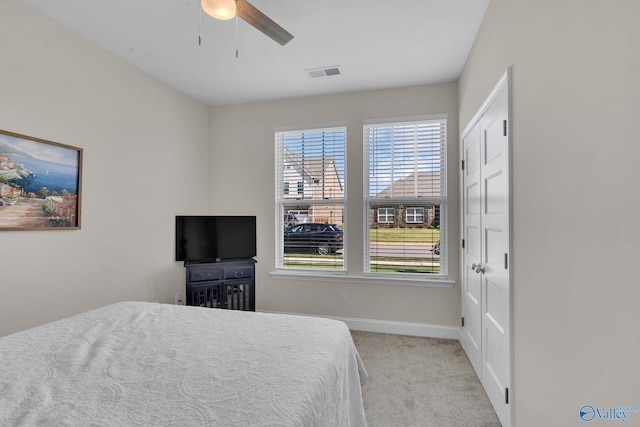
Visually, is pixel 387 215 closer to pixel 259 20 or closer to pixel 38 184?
pixel 259 20

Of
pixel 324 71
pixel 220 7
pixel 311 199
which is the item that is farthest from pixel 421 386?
pixel 324 71

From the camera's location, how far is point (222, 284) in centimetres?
344

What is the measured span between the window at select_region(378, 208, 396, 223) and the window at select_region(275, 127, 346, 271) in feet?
1.47

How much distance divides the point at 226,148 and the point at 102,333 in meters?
2.87

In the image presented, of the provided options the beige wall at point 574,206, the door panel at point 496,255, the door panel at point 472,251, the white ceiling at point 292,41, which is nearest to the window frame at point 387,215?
the door panel at point 472,251

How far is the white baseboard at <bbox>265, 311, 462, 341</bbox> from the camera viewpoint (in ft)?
11.0

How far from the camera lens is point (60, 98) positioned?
2381mm

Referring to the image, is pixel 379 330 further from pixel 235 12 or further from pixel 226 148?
pixel 235 12

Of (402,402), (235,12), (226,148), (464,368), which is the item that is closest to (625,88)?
(235,12)

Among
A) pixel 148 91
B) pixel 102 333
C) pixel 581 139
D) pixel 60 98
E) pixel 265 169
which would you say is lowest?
pixel 102 333

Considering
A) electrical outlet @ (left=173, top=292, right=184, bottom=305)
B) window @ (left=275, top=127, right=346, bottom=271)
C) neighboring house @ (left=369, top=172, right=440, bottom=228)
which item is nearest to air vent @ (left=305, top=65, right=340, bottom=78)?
window @ (left=275, top=127, right=346, bottom=271)

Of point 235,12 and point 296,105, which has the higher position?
point 296,105

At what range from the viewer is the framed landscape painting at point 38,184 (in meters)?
2.06

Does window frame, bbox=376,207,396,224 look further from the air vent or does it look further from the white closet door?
the air vent
